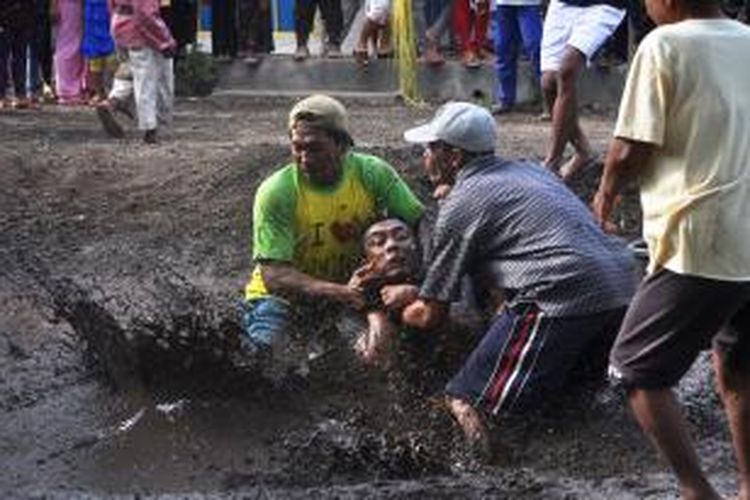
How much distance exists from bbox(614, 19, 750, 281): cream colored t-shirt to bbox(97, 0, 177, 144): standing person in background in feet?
24.3

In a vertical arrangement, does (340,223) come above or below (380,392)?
above

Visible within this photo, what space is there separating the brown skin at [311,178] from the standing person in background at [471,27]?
8958mm

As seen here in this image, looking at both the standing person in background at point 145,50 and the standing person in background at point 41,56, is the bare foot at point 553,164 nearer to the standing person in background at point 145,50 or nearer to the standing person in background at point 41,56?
the standing person in background at point 145,50

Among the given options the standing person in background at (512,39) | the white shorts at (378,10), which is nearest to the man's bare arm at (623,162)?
the standing person in background at (512,39)

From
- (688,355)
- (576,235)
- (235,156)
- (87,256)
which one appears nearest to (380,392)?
(576,235)

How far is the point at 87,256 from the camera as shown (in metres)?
9.44

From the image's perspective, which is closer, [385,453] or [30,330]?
[385,453]

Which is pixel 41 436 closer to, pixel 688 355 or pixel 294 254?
pixel 294 254

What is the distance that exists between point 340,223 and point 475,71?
9107 millimetres

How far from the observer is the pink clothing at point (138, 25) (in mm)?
11617

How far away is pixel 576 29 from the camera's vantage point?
909 centimetres

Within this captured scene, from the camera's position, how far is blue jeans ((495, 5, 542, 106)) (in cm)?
1329

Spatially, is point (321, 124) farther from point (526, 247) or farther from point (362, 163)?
point (526, 247)

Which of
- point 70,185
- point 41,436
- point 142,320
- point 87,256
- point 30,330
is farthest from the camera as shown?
point 70,185
